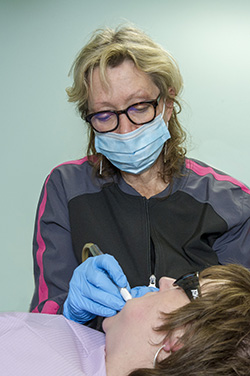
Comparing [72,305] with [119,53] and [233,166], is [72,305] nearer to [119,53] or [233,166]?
[119,53]

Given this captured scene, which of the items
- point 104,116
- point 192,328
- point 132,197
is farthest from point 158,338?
point 104,116

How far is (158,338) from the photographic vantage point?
3.59 ft

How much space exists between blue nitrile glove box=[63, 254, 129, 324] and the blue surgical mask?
399 mm

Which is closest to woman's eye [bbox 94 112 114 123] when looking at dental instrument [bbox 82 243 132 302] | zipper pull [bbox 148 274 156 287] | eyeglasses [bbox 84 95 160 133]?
eyeglasses [bbox 84 95 160 133]

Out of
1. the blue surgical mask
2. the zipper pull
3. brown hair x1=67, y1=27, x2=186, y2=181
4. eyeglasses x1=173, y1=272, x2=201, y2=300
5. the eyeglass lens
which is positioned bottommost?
the zipper pull

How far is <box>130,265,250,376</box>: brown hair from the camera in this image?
3.20 feet

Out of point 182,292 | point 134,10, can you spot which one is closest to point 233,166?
point 134,10

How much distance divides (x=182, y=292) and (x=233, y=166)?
1.36 meters

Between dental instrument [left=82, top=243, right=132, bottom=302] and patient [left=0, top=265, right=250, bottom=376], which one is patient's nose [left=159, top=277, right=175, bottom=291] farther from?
dental instrument [left=82, top=243, right=132, bottom=302]

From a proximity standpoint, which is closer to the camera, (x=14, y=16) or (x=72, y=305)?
(x=72, y=305)

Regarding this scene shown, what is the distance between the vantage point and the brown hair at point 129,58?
63.7 inches

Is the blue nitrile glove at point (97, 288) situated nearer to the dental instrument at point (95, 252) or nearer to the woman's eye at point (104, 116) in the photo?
the dental instrument at point (95, 252)

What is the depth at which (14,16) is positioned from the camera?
8.37 ft

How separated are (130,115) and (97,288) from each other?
1.91 feet
